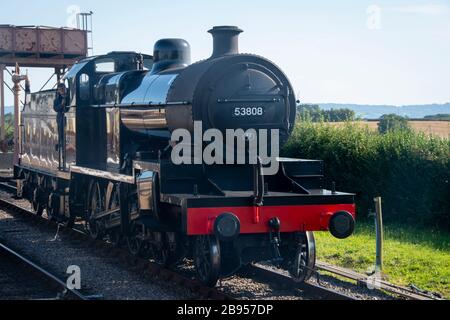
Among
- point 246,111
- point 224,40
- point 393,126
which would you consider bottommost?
point 393,126

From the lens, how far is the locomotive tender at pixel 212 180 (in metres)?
9.60

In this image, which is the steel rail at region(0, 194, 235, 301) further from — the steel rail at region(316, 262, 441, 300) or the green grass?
the green grass

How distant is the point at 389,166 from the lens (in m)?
15.9

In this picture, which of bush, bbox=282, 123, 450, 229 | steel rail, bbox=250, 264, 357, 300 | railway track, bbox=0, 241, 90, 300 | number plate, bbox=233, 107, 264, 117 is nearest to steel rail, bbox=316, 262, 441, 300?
steel rail, bbox=250, 264, 357, 300

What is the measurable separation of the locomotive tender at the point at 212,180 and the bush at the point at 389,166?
17.5 ft

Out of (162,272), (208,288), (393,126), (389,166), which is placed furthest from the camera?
(393,126)

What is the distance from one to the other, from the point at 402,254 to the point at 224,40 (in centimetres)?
475

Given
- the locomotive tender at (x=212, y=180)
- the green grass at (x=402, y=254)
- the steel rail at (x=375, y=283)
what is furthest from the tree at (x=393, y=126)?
the locomotive tender at (x=212, y=180)

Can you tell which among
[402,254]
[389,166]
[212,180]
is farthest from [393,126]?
[212,180]

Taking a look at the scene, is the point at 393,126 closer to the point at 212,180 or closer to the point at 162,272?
Answer: the point at 212,180

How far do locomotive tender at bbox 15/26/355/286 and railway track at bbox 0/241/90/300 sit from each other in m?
1.47

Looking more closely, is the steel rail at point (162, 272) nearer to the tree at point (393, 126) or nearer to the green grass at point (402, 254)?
the green grass at point (402, 254)
